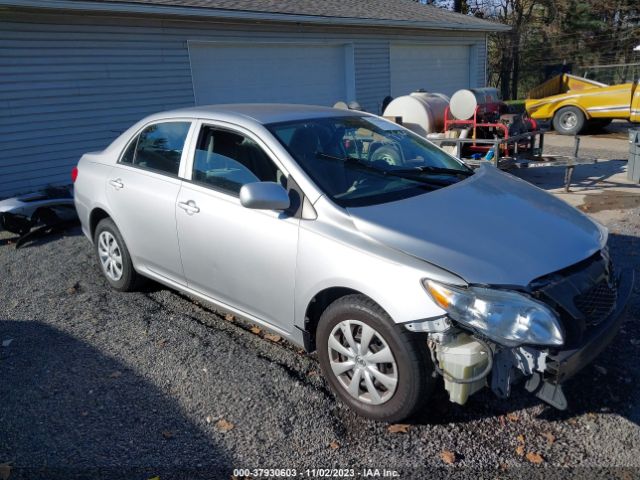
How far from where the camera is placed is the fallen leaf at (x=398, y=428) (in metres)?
2.91

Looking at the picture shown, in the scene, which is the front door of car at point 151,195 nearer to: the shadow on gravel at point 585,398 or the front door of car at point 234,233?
the front door of car at point 234,233

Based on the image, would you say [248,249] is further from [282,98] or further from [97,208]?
[282,98]

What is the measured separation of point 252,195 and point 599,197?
665 centimetres

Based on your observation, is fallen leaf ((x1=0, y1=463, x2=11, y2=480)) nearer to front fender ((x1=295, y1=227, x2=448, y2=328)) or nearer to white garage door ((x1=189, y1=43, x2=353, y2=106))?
front fender ((x1=295, y1=227, x2=448, y2=328))

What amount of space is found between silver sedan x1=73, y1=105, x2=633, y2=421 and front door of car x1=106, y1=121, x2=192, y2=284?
0.7 inches

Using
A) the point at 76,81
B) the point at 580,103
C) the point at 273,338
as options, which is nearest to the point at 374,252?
the point at 273,338

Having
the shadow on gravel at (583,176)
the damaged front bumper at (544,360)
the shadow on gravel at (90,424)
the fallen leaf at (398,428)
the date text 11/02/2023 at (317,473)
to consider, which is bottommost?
the shadow on gravel at (583,176)

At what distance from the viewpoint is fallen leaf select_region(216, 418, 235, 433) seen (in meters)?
2.99

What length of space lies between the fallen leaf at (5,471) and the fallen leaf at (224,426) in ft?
3.52

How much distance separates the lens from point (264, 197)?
10.0ft

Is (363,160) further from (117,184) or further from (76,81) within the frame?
(76,81)

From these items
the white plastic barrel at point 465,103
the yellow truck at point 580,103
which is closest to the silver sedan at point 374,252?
the white plastic barrel at point 465,103

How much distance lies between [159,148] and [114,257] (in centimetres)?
117

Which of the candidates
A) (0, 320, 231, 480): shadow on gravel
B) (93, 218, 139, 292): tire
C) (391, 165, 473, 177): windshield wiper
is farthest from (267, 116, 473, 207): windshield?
(93, 218, 139, 292): tire
